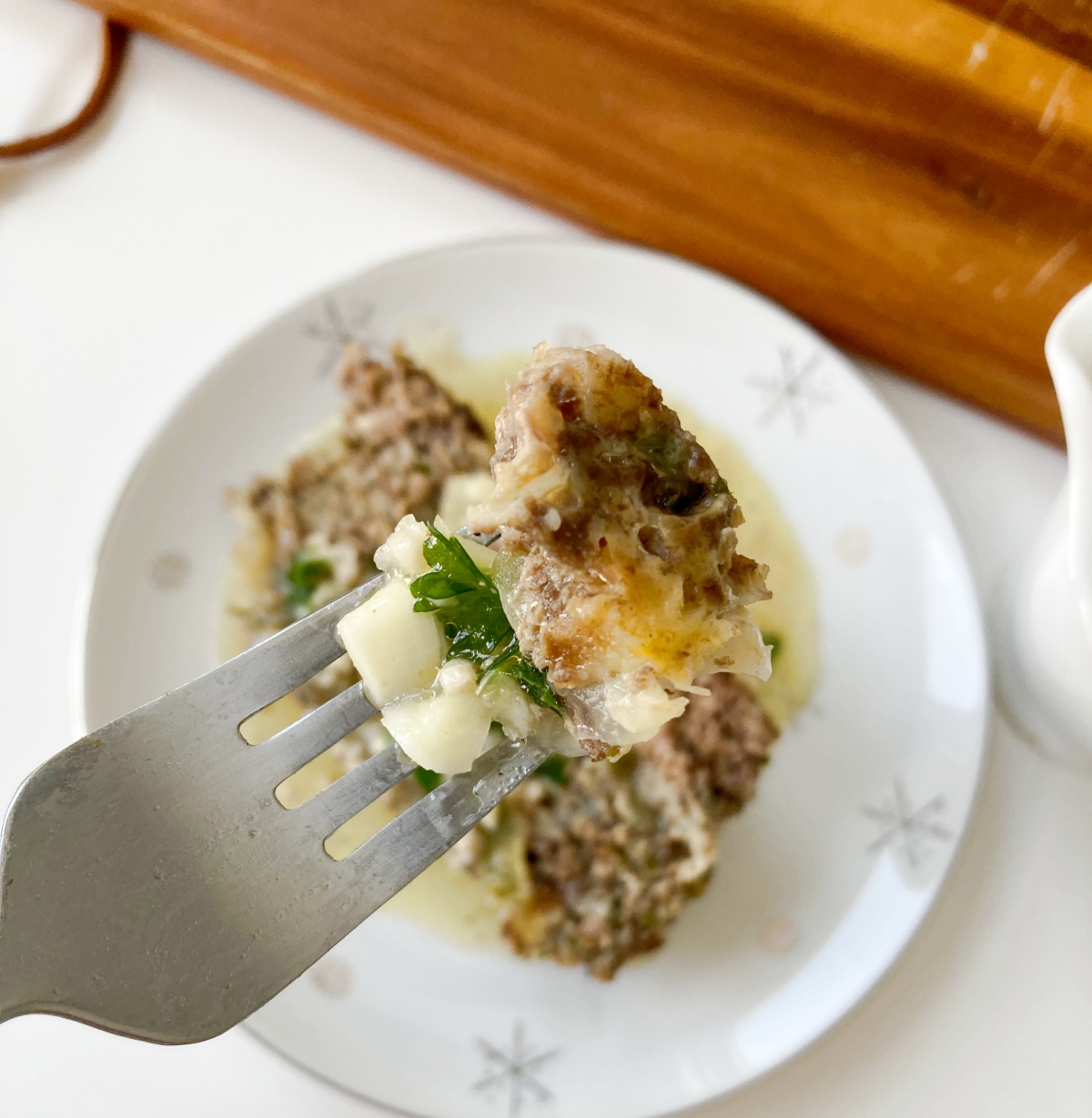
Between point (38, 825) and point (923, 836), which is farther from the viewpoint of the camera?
point (923, 836)

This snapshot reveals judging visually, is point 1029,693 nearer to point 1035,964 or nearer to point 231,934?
point 1035,964

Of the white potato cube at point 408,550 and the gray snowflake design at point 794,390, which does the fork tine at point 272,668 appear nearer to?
the white potato cube at point 408,550

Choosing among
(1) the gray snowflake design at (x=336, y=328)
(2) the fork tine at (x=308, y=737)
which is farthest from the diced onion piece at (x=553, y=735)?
(1) the gray snowflake design at (x=336, y=328)

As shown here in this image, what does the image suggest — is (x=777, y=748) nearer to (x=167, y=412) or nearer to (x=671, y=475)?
(x=671, y=475)

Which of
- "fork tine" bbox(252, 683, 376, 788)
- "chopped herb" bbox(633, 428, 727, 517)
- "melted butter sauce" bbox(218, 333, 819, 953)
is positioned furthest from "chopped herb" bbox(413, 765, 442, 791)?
"chopped herb" bbox(633, 428, 727, 517)

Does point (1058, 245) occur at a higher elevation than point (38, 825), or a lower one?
higher

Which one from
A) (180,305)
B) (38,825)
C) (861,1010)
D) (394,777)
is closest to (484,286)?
(180,305)

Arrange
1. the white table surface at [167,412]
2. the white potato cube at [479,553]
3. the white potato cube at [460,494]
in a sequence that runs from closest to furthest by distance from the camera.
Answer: the white potato cube at [479,553] → the white table surface at [167,412] → the white potato cube at [460,494]

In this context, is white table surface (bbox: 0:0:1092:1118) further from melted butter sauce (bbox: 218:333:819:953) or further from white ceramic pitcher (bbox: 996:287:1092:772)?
melted butter sauce (bbox: 218:333:819:953)
